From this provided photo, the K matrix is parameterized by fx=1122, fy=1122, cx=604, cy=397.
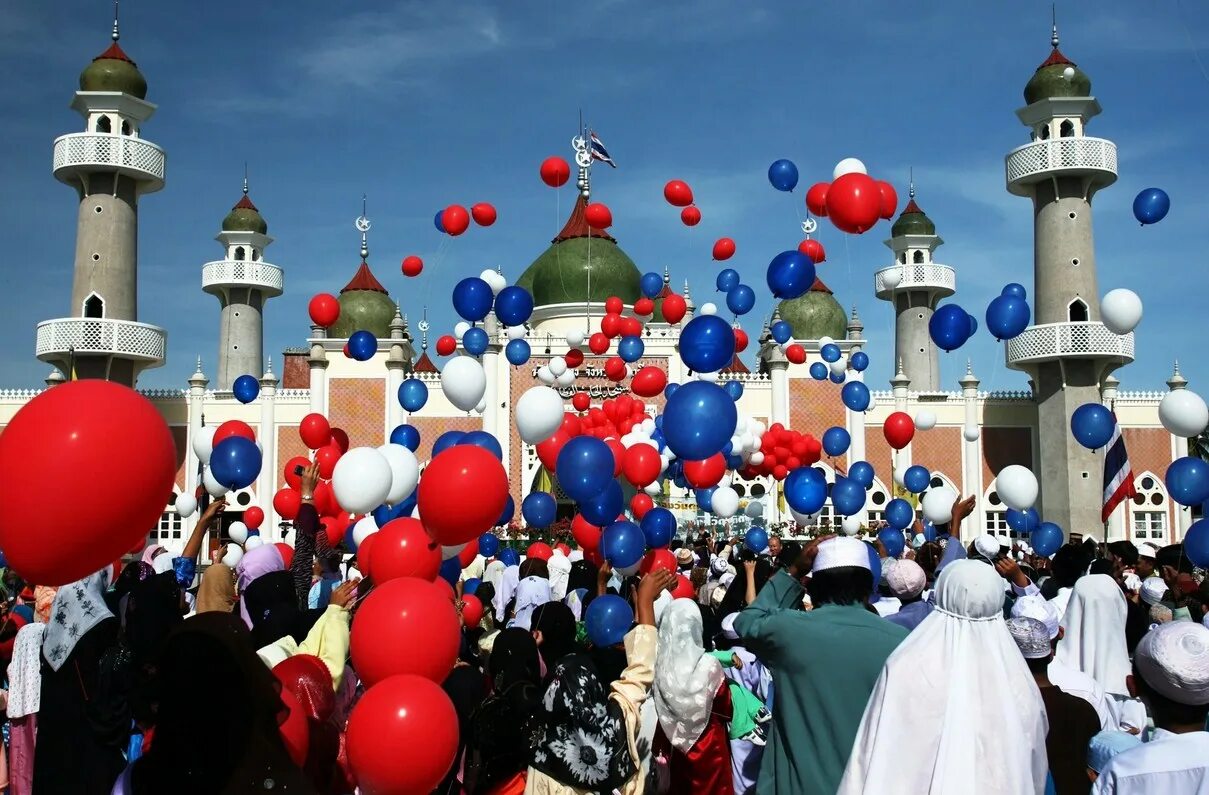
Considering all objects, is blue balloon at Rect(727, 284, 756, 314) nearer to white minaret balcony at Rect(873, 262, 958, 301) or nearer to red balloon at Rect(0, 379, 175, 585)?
red balloon at Rect(0, 379, 175, 585)

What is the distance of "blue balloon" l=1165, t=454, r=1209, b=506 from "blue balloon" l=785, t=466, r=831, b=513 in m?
2.88

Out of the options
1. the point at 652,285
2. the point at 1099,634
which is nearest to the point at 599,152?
the point at 652,285

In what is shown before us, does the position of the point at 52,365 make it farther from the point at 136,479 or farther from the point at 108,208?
the point at 136,479

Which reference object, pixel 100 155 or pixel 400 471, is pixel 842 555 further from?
pixel 100 155

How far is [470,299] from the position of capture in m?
10.9

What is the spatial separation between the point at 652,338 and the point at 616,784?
24.2 m

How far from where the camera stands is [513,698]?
3674mm

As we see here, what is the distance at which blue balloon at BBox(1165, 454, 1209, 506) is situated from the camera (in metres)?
8.72

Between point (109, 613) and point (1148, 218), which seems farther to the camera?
point (1148, 218)

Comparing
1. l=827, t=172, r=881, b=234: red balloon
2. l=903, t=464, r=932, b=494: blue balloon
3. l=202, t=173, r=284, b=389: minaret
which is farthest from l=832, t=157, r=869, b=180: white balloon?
l=202, t=173, r=284, b=389: minaret

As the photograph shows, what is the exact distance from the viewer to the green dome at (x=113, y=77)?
25.7 meters

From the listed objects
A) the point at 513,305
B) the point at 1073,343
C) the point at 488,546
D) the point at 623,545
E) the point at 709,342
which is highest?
the point at 1073,343

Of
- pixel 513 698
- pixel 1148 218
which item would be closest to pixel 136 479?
pixel 513 698

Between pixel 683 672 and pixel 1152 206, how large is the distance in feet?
34.6
